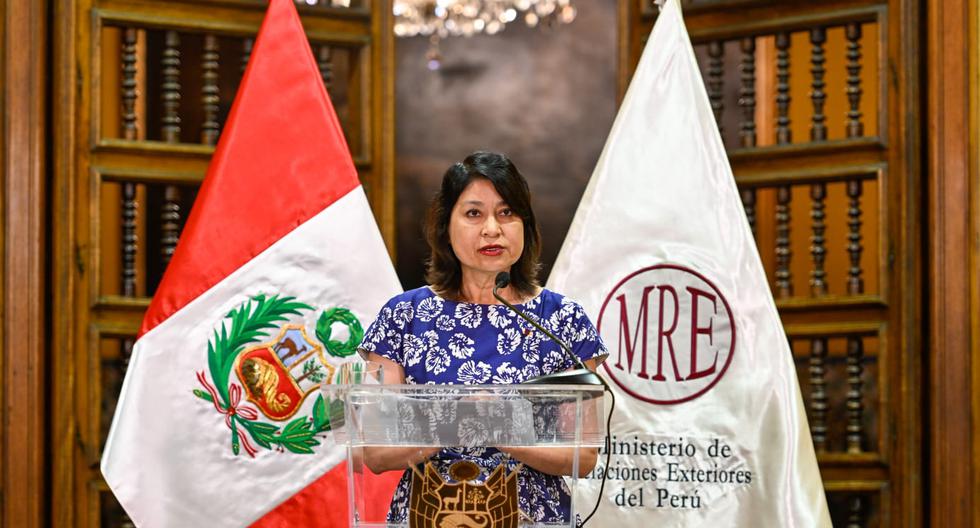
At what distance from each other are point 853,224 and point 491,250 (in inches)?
65.5

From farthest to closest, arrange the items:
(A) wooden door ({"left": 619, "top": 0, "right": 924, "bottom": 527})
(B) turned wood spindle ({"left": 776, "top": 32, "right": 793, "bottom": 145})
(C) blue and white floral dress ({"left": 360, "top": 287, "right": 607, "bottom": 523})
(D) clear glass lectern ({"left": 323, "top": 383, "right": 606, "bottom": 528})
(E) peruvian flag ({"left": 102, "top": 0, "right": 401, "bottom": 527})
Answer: (B) turned wood spindle ({"left": 776, "top": 32, "right": 793, "bottom": 145}), (A) wooden door ({"left": 619, "top": 0, "right": 924, "bottom": 527}), (E) peruvian flag ({"left": 102, "top": 0, "right": 401, "bottom": 527}), (C) blue and white floral dress ({"left": 360, "top": 287, "right": 607, "bottom": 523}), (D) clear glass lectern ({"left": 323, "top": 383, "right": 606, "bottom": 528})

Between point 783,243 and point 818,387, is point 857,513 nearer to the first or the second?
point 818,387

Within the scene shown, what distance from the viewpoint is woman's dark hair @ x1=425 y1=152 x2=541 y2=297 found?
181 cm

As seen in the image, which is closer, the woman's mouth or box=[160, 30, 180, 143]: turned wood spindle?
the woman's mouth

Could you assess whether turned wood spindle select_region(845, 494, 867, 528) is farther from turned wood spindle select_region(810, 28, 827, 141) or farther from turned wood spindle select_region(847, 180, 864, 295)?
turned wood spindle select_region(810, 28, 827, 141)

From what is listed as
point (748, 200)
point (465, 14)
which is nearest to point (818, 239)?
point (748, 200)

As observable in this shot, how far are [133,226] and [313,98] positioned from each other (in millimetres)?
694

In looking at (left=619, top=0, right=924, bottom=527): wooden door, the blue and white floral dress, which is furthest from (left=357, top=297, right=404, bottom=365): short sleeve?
(left=619, top=0, right=924, bottom=527): wooden door

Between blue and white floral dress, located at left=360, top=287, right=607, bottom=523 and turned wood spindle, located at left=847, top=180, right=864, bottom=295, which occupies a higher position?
turned wood spindle, located at left=847, top=180, right=864, bottom=295

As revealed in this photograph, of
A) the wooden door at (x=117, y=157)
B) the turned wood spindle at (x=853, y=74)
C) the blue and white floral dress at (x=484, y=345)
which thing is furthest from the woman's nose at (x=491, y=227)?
the turned wood spindle at (x=853, y=74)

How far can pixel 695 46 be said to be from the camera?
336 centimetres

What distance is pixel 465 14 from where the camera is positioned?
5848mm

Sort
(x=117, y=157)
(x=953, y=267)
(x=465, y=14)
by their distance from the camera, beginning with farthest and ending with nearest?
(x=465, y=14), (x=117, y=157), (x=953, y=267)

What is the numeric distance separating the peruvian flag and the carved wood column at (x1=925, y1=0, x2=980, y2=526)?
4.39 ft
